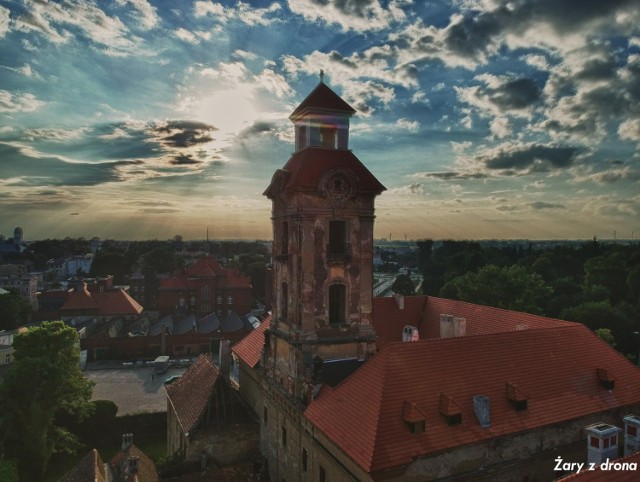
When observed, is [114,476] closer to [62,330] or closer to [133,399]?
[62,330]

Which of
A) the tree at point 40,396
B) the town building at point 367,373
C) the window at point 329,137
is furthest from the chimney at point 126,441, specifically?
the window at point 329,137

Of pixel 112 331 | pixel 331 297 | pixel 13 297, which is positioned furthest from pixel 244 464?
pixel 13 297

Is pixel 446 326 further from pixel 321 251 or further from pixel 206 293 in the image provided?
pixel 206 293

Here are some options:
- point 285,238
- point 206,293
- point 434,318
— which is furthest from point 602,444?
point 206,293

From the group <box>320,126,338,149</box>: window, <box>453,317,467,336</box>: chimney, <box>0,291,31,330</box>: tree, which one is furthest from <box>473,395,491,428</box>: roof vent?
<box>0,291,31,330</box>: tree

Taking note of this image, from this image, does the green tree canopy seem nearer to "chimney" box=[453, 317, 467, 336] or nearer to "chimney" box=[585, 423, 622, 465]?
"chimney" box=[453, 317, 467, 336]

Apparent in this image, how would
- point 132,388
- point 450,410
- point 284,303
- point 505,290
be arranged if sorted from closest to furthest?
1. point 450,410
2. point 284,303
3. point 505,290
4. point 132,388

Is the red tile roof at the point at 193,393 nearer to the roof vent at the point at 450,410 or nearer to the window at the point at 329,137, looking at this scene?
the roof vent at the point at 450,410
